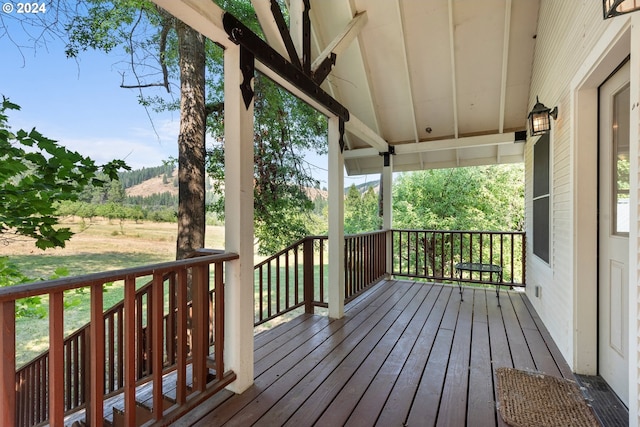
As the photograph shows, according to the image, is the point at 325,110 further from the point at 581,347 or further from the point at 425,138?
the point at 581,347

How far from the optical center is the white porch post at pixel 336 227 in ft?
11.8

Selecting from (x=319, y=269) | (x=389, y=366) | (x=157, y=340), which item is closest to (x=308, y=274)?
(x=319, y=269)

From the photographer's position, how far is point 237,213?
80.0 inches

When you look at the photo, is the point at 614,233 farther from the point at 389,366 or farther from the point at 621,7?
the point at 389,366

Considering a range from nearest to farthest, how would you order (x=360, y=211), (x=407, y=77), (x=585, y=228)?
(x=585, y=228) < (x=407, y=77) < (x=360, y=211)

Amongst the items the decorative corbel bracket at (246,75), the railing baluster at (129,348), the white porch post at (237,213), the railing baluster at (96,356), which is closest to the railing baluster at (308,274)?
the white porch post at (237,213)

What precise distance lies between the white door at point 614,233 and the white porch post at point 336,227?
91.6 inches

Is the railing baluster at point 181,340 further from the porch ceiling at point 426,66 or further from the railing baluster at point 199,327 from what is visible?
the porch ceiling at point 426,66

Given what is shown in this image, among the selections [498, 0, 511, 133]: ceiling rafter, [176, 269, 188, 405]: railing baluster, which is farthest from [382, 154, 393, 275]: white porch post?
[176, 269, 188, 405]: railing baluster

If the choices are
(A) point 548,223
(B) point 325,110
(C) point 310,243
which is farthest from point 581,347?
(B) point 325,110

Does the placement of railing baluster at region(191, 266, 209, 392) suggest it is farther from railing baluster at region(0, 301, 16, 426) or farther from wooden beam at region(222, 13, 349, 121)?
→ wooden beam at region(222, 13, 349, 121)

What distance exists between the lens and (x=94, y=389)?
4.39ft

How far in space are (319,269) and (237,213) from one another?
95.8 inches

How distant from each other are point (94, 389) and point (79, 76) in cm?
425
